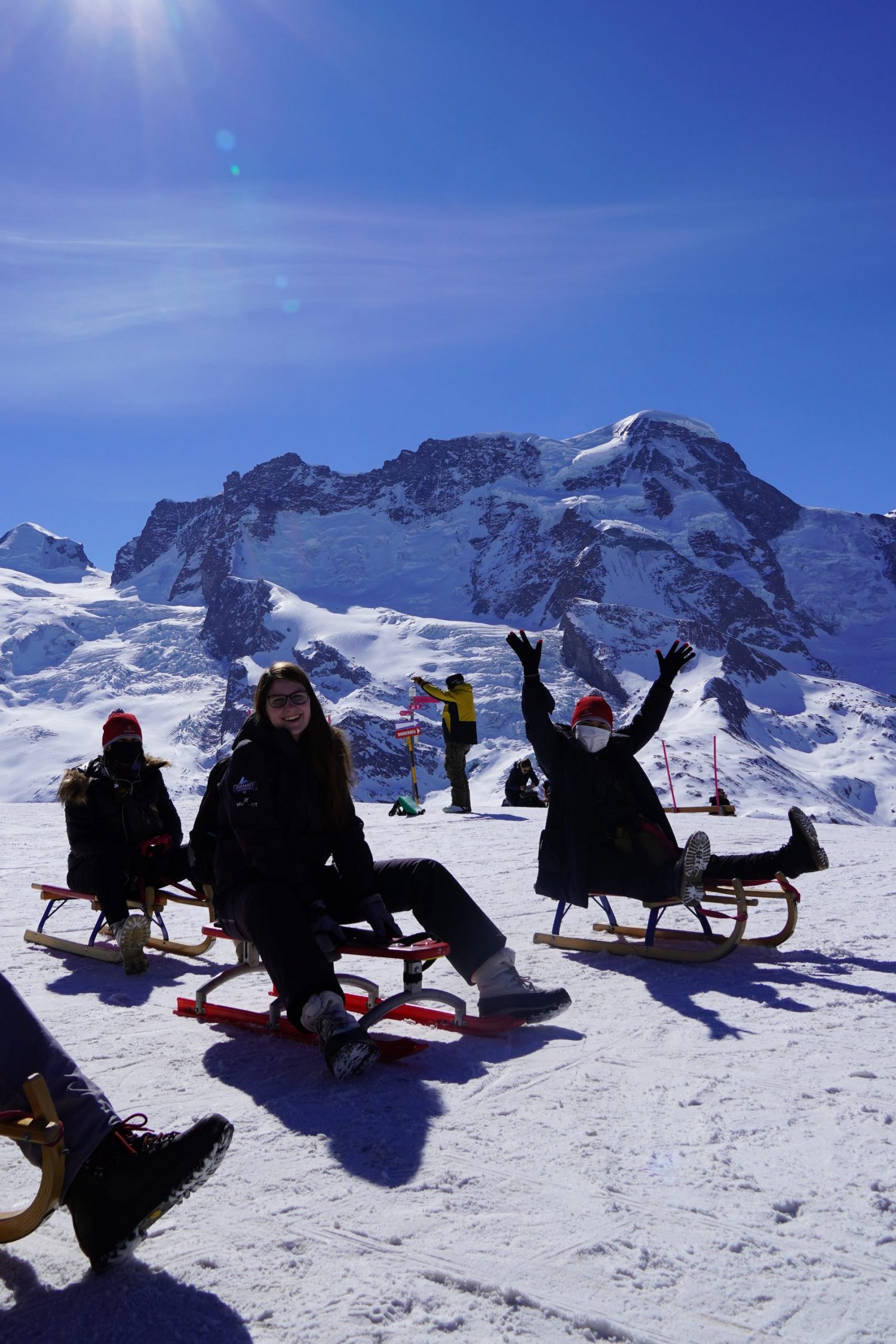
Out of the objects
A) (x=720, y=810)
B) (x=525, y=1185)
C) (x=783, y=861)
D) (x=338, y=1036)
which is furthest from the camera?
(x=720, y=810)

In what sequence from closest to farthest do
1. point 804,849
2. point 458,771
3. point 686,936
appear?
point 804,849, point 686,936, point 458,771

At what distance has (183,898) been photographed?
655cm

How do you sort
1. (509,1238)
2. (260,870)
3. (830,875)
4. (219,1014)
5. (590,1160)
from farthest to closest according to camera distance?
(830,875) < (219,1014) < (260,870) < (590,1160) < (509,1238)

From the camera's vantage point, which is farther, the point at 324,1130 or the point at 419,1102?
the point at 419,1102

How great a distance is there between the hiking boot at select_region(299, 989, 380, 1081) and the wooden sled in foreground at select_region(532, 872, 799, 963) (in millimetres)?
2519

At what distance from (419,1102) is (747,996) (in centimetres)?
226

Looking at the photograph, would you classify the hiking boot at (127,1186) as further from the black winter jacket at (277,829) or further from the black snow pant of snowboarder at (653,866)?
the black snow pant of snowboarder at (653,866)

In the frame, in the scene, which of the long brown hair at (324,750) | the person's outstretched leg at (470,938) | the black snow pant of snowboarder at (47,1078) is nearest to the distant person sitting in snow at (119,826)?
the long brown hair at (324,750)

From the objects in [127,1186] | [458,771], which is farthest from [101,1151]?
[458,771]

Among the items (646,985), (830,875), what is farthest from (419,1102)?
(830,875)

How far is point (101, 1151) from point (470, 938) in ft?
6.87

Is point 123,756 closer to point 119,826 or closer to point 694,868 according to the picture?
point 119,826

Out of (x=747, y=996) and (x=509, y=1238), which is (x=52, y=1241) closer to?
(x=509, y=1238)

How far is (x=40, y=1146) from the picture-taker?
2.31 metres
